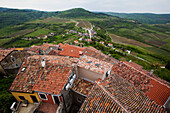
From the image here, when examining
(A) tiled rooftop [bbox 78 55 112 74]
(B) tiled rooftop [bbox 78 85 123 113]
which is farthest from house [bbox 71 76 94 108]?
(B) tiled rooftop [bbox 78 85 123 113]

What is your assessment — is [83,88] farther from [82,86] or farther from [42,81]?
[42,81]

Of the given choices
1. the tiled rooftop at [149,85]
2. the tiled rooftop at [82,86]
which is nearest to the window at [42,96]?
the tiled rooftop at [82,86]

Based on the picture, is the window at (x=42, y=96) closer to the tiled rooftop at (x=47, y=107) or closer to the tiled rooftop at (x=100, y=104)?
the tiled rooftop at (x=47, y=107)

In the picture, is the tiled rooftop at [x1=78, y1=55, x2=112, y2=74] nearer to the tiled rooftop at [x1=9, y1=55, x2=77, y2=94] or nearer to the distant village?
the distant village

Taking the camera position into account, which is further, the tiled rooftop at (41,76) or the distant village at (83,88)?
the tiled rooftop at (41,76)

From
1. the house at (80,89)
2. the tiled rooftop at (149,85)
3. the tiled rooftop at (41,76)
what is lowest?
the house at (80,89)

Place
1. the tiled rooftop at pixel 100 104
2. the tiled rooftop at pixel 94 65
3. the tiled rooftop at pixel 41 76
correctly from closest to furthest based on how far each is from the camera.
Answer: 1. the tiled rooftop at pixel 100 104
2. the tiled rooftop at pixel 41 76
3. the tiled rooftop at pixel 94 65

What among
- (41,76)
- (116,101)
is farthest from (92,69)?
(41,76)
